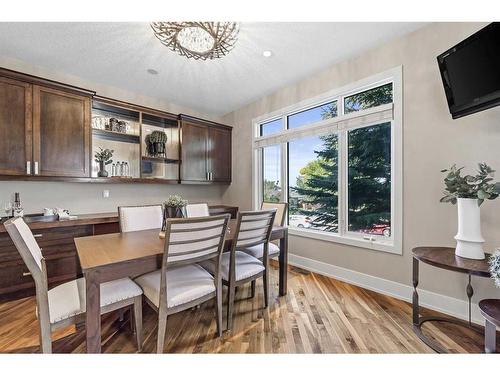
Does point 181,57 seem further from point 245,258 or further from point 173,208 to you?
point 245,258

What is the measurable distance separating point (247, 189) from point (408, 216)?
2.62 metres

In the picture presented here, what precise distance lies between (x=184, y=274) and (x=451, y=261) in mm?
1995

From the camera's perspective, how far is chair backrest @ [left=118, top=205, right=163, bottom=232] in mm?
2250

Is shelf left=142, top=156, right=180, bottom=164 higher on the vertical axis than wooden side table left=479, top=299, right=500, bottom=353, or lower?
higher

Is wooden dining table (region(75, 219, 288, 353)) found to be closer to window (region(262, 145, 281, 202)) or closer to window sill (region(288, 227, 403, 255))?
window sill (region(288, 227, 403, 255))

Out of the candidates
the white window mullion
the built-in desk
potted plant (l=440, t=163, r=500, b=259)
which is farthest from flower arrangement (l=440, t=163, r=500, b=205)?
the built-in desk

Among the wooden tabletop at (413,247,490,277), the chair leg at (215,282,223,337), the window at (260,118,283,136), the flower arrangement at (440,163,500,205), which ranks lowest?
the chair leg at (215,282,223,337)

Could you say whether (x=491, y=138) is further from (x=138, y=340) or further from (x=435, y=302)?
(x=138, y=340)

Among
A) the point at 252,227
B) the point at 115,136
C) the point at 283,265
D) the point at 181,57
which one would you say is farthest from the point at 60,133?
the point at 283,265

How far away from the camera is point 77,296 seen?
1461mm

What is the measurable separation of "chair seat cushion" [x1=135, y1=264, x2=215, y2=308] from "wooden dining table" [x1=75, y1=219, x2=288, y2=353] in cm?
20

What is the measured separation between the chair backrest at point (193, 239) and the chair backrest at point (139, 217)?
103cm

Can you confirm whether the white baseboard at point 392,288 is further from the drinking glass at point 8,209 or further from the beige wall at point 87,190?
the drinking glass at point 8,209
